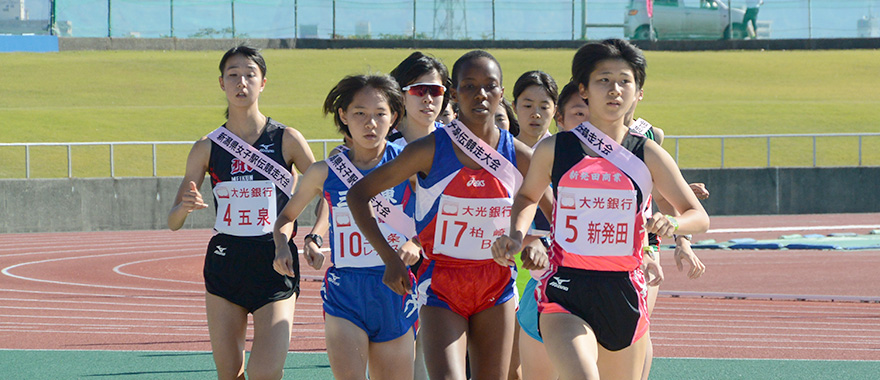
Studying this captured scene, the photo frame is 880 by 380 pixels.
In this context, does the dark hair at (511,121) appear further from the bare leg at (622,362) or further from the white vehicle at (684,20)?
the white vehicle at (684,20)

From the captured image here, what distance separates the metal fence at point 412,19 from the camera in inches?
1775

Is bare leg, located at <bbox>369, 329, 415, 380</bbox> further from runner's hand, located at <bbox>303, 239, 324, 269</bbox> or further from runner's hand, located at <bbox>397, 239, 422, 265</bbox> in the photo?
runner's hand, located at <bbox>397, 239, 422, 265</bbox>

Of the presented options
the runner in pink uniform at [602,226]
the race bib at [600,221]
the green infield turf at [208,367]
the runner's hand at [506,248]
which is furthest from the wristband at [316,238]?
the green infield turf at [208,367]

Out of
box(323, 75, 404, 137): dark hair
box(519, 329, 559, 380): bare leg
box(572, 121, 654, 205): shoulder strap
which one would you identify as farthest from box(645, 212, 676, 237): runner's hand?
box(323, 75, 404, 137): dark hair

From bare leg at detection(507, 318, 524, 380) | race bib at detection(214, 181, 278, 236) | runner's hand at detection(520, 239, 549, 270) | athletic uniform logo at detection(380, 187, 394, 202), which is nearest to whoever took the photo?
runner's hand at detection(520, 239, 549, 270)

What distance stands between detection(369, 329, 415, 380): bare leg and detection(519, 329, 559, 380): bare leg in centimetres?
57

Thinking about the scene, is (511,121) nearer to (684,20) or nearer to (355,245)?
(355,245)

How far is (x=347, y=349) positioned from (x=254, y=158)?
1213mm

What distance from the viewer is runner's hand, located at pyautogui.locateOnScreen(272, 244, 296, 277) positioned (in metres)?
5.11

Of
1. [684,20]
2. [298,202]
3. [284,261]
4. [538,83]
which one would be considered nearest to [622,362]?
[284,261]

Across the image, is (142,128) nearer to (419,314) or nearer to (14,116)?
(14,116)

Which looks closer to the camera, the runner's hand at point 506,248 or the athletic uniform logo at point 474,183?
the runner's hand at point 506,248

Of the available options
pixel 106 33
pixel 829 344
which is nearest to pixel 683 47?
pixel 106 33

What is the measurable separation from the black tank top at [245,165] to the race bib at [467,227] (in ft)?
4.28
